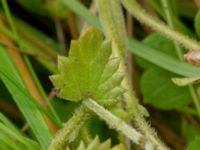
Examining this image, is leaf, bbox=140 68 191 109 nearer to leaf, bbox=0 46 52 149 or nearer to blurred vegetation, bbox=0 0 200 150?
blurred vegetation, bbox=0 0 200 150

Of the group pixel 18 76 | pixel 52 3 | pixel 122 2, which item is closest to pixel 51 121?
pixel 18 76

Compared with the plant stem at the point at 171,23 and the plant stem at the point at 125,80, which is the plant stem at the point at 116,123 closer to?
the plant stem at the point at 125,80

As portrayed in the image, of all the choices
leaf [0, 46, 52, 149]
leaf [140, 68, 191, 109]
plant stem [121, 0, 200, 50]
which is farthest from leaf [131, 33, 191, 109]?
leaf [0, 46, 52, 149]

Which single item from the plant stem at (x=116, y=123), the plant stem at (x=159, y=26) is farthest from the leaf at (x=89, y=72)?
the plant stem at (x=159, y=26)


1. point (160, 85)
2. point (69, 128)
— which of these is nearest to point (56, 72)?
point (160, 85)

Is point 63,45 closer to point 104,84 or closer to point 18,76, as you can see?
point 18,76

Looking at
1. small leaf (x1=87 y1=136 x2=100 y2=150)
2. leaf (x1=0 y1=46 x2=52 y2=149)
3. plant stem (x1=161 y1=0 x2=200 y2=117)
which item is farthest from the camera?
plant stem (x1=161 y1=0 x2=200 y2=117)
